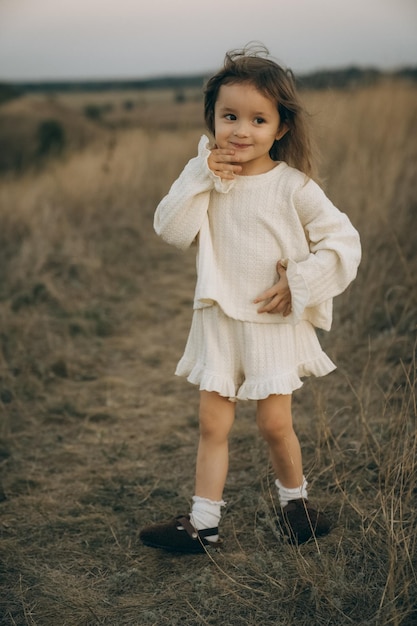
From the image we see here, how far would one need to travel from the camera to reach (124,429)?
3.23 m

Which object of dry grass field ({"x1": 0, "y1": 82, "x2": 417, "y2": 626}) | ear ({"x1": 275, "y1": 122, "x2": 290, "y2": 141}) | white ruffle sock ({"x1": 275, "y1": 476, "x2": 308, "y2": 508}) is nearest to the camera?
dry grass field ({"x1": 0, "y1": 82, "x2": 417, "y2": 626})

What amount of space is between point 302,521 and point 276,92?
1332 mm

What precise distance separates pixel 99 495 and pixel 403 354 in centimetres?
171

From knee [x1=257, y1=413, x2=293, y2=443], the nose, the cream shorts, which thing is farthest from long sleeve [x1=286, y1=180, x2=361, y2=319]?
knee [x1=257, y1=413, x2=293, y2=443]

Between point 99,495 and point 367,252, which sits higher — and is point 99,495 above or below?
below

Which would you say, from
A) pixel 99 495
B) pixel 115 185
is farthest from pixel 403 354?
pixel 115 185

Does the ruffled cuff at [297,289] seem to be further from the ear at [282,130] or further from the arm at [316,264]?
the ear at [282,130]

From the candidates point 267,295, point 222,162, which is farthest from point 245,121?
point 267,295

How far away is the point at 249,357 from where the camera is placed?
6.75 ft

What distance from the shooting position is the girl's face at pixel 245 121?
1978mm

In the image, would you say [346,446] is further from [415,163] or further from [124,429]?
[415,163]

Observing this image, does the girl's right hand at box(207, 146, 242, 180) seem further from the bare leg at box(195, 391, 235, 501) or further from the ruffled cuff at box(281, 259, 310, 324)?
the bare leg at box(195, 391, 235, 501)

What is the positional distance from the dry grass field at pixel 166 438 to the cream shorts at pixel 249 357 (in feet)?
1.13

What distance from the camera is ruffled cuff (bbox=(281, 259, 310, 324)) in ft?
6.50
